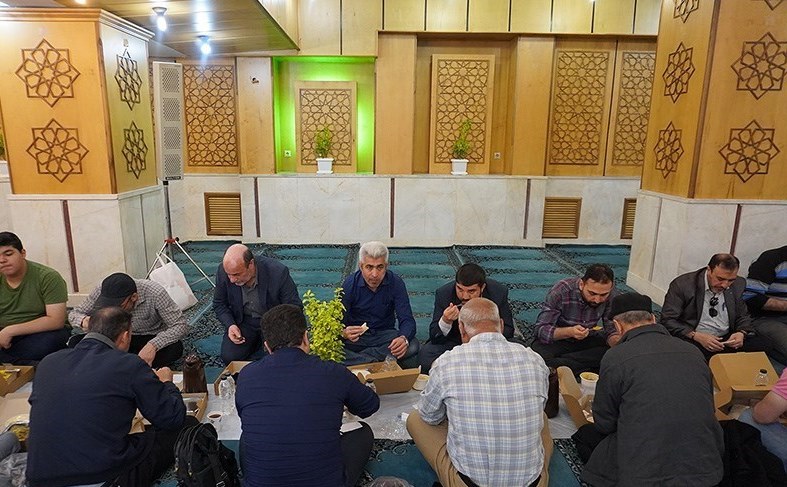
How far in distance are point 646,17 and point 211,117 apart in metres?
6.45

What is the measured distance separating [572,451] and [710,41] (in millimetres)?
3705

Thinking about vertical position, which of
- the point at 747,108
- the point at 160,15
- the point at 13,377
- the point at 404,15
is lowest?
the point at 13,377

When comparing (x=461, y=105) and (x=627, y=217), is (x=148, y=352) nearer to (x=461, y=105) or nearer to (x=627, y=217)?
(x=461, y=105)

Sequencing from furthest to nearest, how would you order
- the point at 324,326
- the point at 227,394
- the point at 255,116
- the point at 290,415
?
1. the point at 255,116
2. the point at 227,394
3. the point at 324,326
4. the point at 290,415

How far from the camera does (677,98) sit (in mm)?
4906

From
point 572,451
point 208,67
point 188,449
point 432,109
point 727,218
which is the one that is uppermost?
point 208,67

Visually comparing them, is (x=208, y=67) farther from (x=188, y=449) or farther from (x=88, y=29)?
(x=188, y=449)

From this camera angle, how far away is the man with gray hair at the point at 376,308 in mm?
3455

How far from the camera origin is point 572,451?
2664mm

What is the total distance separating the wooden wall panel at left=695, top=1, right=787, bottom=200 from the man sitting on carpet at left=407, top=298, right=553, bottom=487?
3675 mm

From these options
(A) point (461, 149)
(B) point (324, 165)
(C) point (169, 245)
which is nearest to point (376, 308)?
(C) point (169, 245)

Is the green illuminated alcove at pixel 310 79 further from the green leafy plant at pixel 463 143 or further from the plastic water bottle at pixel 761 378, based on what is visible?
the plastic water bottle at pixel 761 378

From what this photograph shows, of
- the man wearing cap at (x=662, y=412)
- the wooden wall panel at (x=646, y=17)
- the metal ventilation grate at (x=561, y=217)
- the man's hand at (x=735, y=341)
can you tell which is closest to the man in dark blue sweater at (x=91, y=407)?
the man wearing cap at (x=662, y=412)

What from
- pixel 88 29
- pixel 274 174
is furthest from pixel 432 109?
pixel 88 29
